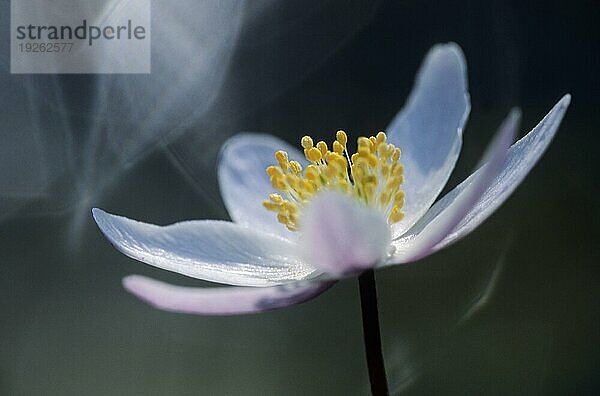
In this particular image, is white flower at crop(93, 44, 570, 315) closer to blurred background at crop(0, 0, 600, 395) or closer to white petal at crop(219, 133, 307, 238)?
white petal at crop(219, 133, 307, 238)

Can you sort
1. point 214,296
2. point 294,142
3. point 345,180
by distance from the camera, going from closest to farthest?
point 214,296 < point 345,180 < point 294,142

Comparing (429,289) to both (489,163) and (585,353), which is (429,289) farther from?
(489,163)

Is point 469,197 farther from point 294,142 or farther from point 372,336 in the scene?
point 294,142

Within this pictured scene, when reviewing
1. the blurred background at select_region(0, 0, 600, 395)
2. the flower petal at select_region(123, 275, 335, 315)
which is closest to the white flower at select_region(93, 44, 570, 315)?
the flower petal at select_region(123, 275, 335, 315)

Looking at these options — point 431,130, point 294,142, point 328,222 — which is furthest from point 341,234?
point 294,142

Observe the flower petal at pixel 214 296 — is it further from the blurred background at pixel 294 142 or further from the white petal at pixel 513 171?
the blurred background at pixel 294 142

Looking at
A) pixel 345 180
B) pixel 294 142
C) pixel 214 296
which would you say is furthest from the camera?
pixel 294 142

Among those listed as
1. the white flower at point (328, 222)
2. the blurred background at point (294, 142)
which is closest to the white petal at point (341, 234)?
the white flower at point (328, 222)

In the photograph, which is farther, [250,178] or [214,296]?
[250,178]

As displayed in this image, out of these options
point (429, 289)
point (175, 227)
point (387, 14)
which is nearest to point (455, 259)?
point (429, 289)
